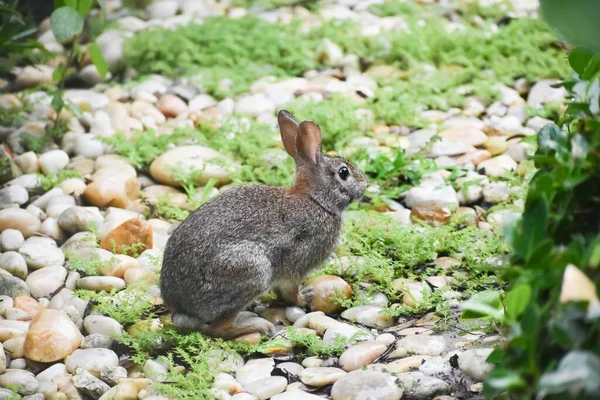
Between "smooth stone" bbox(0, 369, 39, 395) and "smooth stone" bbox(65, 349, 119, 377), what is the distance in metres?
0.20

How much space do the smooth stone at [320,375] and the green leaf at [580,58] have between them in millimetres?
1713

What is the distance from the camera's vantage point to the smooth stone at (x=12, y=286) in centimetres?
470

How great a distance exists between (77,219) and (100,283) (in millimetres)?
725

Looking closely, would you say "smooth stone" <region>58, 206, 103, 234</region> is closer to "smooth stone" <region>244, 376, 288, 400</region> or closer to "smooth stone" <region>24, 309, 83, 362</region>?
"smooth stone" <region>24, 309, 83, 362</region>

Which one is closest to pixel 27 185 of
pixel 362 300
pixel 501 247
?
pixel 362 300

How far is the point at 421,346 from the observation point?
13.4ft

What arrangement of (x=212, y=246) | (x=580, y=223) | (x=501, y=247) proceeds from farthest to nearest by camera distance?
(x=501, y=247), (x=212, y=246), (x=580, y=223)

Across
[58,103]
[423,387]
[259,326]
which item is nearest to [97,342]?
[259,326]

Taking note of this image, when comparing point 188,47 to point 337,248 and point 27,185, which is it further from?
point 337,248

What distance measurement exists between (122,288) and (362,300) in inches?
53.8

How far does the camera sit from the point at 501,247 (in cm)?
497

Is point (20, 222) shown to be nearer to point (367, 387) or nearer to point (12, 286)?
point (12, 286)

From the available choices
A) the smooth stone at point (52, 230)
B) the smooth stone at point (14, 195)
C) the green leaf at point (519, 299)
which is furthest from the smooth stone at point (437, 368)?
the smooth stone at point (14, 195)

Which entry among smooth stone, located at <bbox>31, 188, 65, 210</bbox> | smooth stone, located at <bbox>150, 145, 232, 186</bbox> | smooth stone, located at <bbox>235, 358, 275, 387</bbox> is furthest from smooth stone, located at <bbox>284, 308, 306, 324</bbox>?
smooth stone, located at <bbox>31, 188, 65, 210</bbox>
